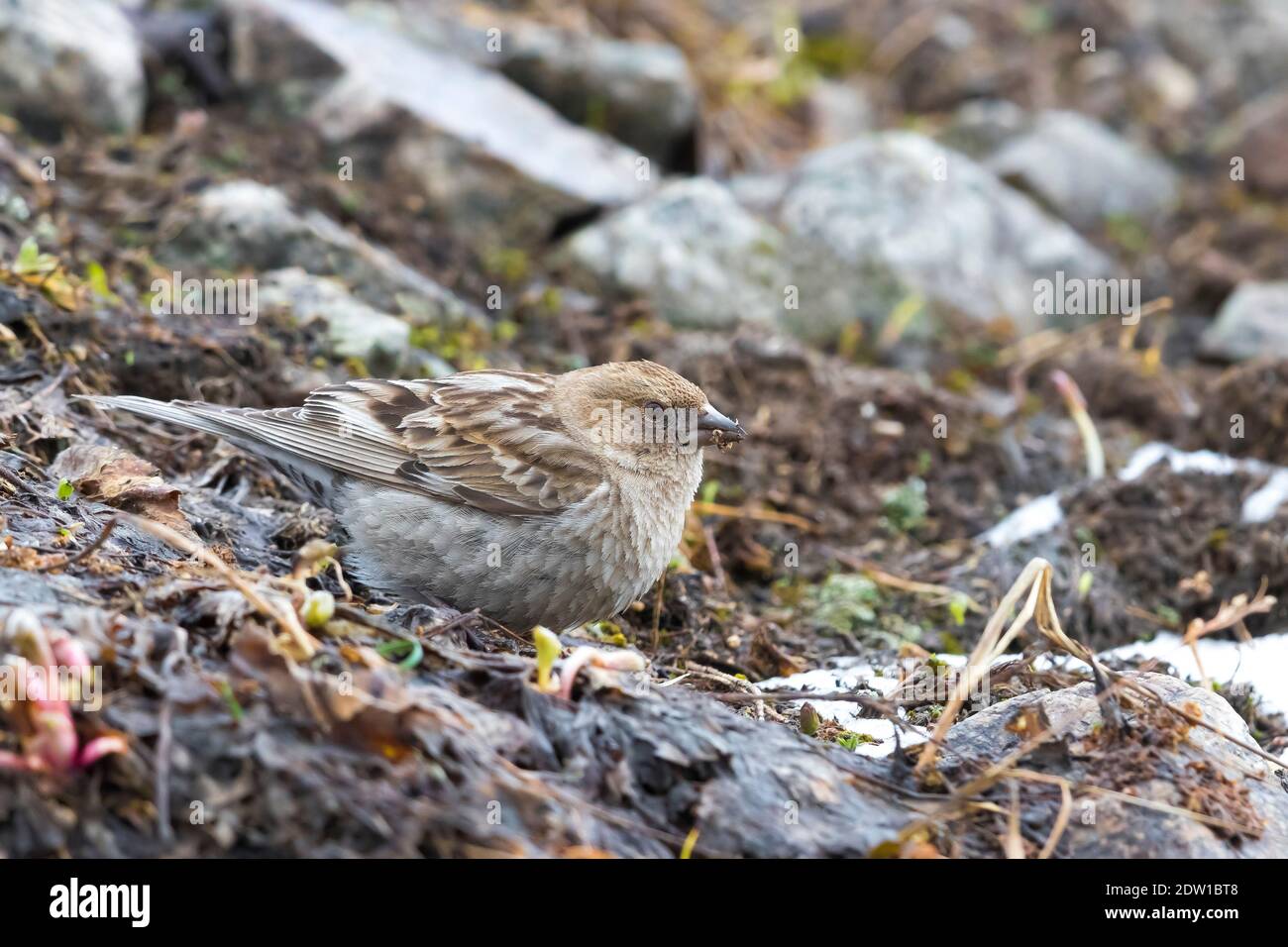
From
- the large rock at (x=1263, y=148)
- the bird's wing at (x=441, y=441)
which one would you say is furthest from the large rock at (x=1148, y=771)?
the large rock at (x=1263, y=148)

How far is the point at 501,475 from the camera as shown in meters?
5.38

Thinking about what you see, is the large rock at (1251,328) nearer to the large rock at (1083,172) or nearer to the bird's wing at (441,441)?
the large rock at (1083,172)

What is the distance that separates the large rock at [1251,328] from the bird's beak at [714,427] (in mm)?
5222

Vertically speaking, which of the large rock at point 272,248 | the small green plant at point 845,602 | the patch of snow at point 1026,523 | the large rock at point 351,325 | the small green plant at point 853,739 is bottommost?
the small green plant at point 853,739

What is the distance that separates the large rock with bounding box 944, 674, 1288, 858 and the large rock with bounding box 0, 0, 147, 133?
653 cm

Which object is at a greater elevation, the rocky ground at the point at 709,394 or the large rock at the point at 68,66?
the large rock at the point at 68,66

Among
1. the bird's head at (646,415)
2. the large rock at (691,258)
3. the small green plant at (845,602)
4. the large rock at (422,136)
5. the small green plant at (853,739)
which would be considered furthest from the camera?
the large rock at (422,136)

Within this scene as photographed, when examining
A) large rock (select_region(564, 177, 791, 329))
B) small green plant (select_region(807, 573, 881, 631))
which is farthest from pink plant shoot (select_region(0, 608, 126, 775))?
large rock (select_region(564, 177, 791, 329))

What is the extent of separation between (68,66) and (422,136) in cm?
209

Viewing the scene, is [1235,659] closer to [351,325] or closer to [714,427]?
[714,427]

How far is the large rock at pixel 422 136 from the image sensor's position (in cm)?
930

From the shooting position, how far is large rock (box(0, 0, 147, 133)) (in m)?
8.37

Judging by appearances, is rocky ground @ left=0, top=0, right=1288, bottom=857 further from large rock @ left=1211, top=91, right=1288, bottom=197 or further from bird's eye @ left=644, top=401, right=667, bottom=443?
bird's eye @ left=644, top=401, right=667, bottom=443
